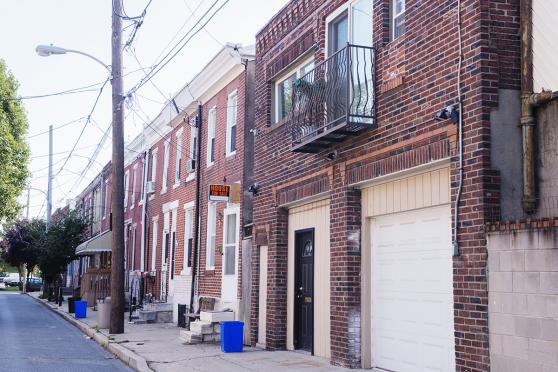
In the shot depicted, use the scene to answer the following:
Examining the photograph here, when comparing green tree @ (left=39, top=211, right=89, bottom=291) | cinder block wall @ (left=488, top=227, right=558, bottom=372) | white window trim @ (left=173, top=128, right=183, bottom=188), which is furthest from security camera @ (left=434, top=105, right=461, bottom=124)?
green tree @ (left=39, top=211, right=89, bottom=291)

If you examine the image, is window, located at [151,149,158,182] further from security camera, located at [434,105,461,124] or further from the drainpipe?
the drainpipe

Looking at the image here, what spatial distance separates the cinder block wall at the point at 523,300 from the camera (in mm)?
6531

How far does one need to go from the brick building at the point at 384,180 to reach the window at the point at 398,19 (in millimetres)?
28

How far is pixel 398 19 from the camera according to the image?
388 inches

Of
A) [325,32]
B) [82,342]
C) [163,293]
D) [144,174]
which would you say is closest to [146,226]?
[144,174]

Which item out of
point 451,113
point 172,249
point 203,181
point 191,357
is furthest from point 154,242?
point 451,113

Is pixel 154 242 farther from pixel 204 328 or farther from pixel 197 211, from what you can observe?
pixel 204 328

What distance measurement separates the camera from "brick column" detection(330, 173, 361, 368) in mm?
10297

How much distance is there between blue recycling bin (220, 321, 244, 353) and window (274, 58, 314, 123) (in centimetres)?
423

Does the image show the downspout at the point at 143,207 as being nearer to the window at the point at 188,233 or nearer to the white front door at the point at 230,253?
the window at the point at 188,233

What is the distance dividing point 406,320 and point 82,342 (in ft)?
32.2

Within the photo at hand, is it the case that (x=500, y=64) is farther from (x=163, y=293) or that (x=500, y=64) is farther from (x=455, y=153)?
(x=163, y=293)

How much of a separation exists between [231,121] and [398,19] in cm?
845

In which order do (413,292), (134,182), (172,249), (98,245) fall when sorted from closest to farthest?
(413,292)
(172,249)
(134,182)
(98,245)
